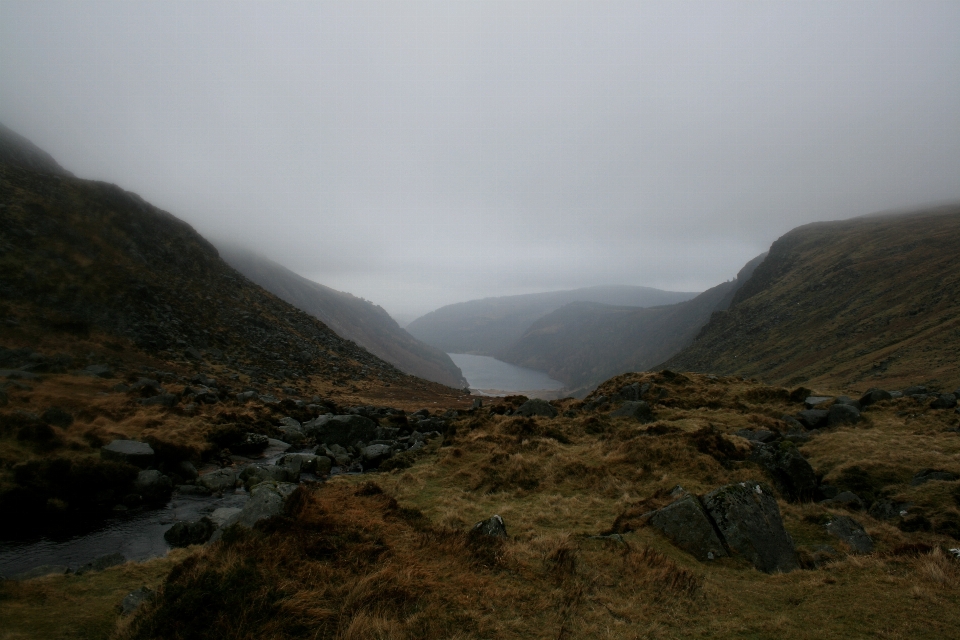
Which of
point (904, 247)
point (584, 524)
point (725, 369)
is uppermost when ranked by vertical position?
point (904, 247)

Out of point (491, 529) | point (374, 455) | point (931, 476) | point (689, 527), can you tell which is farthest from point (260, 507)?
point (931, 476)

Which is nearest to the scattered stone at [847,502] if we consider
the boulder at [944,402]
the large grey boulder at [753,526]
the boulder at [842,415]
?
the large grey boulder at [753,526]

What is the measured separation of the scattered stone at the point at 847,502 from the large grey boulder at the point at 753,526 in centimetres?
378

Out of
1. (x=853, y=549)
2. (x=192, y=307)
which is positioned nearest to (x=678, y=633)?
(x=853, y=549)

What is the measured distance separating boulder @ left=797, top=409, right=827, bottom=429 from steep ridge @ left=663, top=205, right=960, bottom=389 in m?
17.8

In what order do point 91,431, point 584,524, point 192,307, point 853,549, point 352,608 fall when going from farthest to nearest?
point 192,307
point 91,431
point 584,524
point 853,549
point 352,608

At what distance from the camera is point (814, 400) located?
75.4 ft

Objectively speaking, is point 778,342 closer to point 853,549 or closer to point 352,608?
point 853,549

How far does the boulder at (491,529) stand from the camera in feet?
32.8

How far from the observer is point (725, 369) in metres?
75.4

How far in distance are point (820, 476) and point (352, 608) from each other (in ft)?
53.7

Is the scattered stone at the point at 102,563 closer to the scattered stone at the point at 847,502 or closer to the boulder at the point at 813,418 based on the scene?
the scattered stone at the point at 847,502

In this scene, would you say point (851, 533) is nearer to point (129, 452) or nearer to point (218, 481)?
point (218, 481)

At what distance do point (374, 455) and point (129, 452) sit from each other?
936cm
